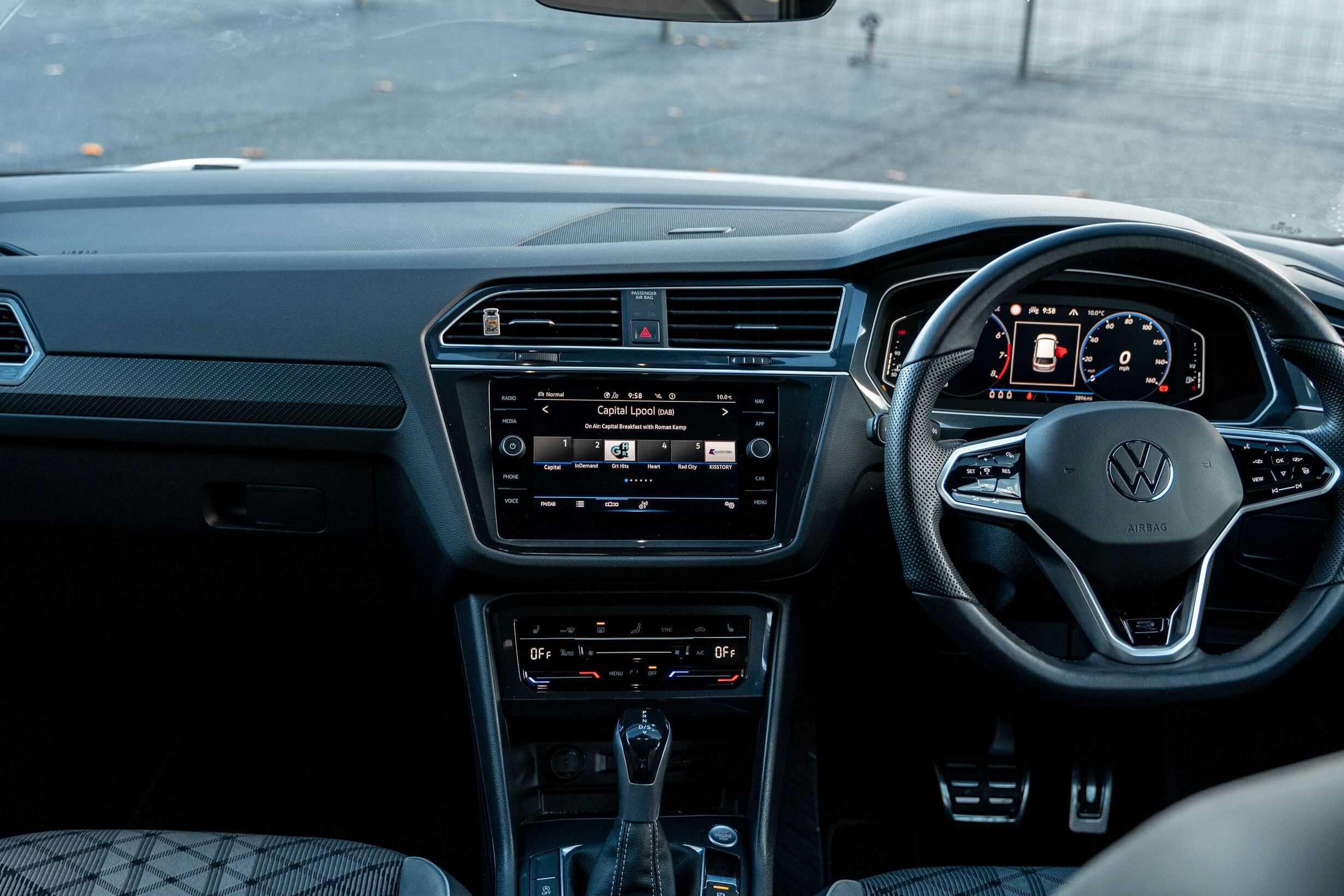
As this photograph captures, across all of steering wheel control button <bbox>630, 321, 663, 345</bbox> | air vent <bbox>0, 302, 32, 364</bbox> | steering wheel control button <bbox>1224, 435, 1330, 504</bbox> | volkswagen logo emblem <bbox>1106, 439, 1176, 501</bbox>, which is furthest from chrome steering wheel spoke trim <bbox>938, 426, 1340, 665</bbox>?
air vent <bbox>0, 302, 32, 364</bbox>

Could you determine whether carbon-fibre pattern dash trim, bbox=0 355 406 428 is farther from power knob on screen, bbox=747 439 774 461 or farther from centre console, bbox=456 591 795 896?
power knob on screen, bbox=747 439 774 461

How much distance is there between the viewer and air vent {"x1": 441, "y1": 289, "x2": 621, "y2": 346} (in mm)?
2195

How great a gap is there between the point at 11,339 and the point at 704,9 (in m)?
1.37

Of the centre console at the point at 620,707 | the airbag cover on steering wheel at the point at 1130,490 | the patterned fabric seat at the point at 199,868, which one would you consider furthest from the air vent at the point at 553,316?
the patterned fabric seat at the point at 199,868

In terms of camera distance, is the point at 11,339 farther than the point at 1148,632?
Yes

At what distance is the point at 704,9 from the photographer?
2213 millimetres

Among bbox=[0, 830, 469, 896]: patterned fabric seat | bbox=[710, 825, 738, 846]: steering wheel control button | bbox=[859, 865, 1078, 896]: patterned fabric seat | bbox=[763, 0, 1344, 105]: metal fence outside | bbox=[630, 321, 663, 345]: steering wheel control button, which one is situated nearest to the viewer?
bbox=[0, 830, 469, 896]: patterned fabric seat

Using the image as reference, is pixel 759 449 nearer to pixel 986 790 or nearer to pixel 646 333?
pixel 646 333

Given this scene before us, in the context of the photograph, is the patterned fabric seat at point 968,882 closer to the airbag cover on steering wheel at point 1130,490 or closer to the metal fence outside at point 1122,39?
the airbag cover on steering wheel at point 1130,490

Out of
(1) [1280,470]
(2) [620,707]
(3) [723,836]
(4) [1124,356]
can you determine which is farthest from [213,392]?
(1) [1280,470]

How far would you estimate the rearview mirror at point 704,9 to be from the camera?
2.20 meters

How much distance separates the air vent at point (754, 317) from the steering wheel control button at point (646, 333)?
21mm

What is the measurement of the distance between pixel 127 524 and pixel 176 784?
2.76ft

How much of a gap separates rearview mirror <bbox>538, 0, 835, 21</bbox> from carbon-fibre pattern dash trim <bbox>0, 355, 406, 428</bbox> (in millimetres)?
725
